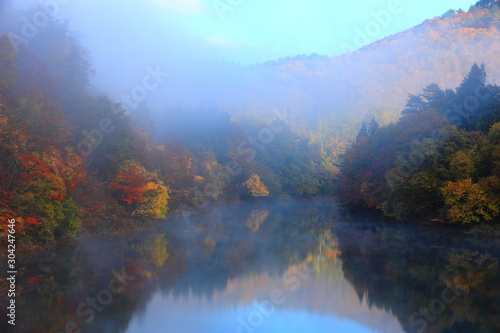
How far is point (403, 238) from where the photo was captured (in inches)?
1120

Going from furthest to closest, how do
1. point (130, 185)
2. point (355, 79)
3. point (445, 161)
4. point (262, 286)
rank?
point (355, 79) < point (130, 185) < point (445, 161) < point (262, 286)

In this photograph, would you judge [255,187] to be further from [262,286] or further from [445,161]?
[262,286]

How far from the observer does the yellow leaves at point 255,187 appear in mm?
78812

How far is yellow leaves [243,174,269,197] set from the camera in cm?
7881

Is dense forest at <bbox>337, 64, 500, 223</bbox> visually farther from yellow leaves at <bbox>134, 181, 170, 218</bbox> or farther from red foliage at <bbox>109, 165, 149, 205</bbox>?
red foliage at <bbox>109, 165, 149, 205</bbox>

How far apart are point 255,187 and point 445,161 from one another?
49.3 meters

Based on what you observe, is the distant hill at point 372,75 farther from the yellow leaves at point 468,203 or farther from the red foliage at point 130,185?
the yellow leaves at point 468,203

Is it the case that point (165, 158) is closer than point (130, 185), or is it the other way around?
point (130, 185)

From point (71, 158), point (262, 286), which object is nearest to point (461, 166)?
point (262, 286)

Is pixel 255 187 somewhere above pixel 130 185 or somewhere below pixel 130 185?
above

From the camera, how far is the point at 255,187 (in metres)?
79.3

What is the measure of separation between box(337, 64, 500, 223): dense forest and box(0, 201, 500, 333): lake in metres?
3.27

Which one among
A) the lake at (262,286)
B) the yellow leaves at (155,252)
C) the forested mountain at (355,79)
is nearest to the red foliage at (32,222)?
the lake at (262,286)

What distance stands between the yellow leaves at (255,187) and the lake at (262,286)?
50573 millimetres
